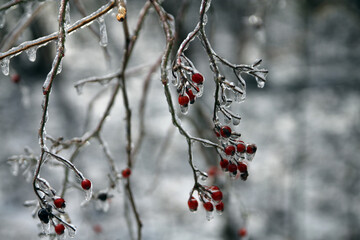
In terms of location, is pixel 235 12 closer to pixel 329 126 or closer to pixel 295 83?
pixel 295 83

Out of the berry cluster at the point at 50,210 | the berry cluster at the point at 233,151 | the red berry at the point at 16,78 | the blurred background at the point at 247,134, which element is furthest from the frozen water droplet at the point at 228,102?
the red berry at the point at 16,78

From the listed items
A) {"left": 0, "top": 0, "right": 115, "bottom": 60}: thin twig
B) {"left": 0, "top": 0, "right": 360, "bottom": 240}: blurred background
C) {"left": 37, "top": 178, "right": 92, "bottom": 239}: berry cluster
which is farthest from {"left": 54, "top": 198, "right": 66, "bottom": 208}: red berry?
{"left": 0, "top": 0, "right": 360, "bottom": 240}: blurred background

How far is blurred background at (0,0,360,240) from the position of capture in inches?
171

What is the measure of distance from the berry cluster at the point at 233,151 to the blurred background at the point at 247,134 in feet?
2.20

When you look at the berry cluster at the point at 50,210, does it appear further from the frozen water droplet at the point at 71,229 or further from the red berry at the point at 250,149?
the red berry at the point at 250,149

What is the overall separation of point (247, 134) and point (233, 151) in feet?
19.1

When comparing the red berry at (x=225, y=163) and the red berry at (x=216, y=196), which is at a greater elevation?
the red berry at (x=225, y=163)

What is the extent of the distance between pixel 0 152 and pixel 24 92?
209 inches

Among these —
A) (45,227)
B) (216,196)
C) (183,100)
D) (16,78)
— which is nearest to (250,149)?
(216,196)

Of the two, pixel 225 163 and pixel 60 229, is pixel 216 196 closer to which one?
pixel 225 163

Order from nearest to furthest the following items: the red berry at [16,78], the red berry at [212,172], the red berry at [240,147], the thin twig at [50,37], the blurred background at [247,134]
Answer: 1. the thin twig at [50,37]
2. the red berry at [240,147]
3. the red berry at [16,78]
4. the red berry at [212,172]
5. the blurred background at [247,134]

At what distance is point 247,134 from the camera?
660 centimetres

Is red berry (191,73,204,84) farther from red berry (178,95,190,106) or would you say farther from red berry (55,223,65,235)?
red berry (55,223,65,235)

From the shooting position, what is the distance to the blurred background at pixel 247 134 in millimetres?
4352
